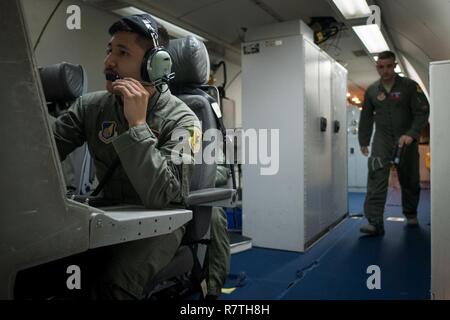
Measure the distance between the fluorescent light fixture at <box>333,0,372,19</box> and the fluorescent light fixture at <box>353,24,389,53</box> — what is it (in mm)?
471

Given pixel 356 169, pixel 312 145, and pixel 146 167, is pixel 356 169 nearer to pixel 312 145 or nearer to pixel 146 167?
pixel 312 145

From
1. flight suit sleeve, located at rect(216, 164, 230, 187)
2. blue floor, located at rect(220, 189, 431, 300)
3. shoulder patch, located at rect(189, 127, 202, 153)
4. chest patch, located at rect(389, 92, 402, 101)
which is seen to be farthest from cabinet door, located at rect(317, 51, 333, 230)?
shoulder patch, located at rect(189, 127, 202, 153)

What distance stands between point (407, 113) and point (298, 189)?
1661 mm

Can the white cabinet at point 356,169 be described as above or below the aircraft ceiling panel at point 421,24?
below

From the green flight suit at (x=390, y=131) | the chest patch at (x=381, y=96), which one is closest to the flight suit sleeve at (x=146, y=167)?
the green flight suit at (x=390, y=131)

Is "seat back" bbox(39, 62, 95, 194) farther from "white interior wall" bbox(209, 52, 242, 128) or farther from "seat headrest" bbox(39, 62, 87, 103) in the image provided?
"white interior wall" bbox(209, 52, 242, 128)

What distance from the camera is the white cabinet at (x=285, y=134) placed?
3.67m

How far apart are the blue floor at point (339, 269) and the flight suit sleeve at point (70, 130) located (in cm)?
144

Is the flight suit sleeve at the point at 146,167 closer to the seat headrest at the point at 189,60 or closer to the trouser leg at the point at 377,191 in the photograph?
the seat headrest at the point at 189,60

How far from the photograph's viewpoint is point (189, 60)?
6.08ft

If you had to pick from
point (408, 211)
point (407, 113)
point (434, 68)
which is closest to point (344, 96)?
point (407, 113)

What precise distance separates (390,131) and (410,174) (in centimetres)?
62

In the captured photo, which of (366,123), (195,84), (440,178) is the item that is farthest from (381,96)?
(195,84)

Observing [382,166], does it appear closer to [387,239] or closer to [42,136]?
[387,239]
